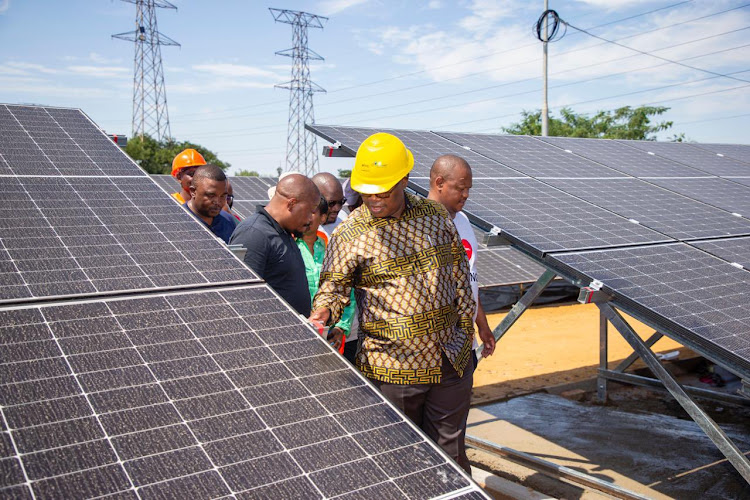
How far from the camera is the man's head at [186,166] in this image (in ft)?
19.7

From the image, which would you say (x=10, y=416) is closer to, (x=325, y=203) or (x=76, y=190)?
(x=76, y=190)

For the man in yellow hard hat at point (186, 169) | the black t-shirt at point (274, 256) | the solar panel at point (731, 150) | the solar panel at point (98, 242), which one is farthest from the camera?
the solar panel at point (731, 150)

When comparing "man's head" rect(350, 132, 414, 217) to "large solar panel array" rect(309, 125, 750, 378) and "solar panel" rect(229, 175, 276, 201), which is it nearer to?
"large solar panel array" rect(309, 125, 750, 378)

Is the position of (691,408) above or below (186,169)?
below

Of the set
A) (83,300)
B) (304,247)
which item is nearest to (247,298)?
(83,300)

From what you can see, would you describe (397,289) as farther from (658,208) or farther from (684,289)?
(658,208)

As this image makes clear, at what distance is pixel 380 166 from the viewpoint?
10.7 feet

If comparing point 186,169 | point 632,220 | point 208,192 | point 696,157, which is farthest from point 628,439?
point 696,157

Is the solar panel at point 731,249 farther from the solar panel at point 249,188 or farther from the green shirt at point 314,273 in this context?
the solar panel at point 249,188

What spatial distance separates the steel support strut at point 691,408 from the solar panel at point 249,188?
9.71m

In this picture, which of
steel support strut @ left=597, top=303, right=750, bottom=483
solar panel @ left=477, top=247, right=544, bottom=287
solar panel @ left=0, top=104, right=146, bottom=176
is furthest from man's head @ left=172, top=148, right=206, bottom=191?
solar panel @ left=477, top=247, right=544, bottom=287

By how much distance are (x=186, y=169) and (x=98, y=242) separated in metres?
3.13

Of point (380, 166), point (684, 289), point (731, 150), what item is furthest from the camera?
point (731, 150)

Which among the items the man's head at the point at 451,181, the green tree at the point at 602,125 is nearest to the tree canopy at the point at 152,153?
the green tree at the point at 602,125
